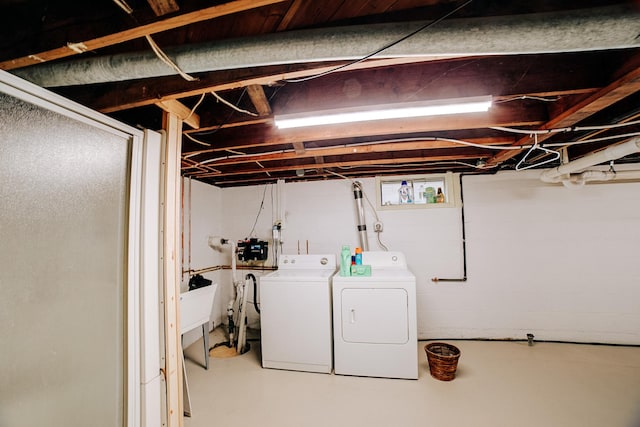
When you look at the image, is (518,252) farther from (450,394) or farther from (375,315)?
(375,315)

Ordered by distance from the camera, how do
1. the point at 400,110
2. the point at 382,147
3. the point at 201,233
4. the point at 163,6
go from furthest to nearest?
the point at 201,233
the point at 382,147
the point at 400,110
the point at 163,6

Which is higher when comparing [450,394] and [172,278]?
[172,278]

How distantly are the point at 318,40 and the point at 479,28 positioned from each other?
56 cm

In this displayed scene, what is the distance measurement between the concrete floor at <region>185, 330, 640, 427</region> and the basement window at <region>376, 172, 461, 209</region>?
6.04 feet

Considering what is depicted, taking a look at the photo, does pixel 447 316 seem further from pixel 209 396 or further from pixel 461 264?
pixel 209 396

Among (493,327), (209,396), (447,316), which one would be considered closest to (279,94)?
(209,396)

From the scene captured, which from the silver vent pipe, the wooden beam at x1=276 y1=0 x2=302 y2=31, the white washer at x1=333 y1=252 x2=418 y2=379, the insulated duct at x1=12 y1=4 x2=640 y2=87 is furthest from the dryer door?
the wooden beam at x1=276 y1=0 x2=302 y2=31

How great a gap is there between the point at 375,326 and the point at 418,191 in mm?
1922

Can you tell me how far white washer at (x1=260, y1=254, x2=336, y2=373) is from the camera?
8.63 ft

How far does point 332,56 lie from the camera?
0.96 m

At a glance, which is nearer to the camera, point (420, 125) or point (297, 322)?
point (420, 125)

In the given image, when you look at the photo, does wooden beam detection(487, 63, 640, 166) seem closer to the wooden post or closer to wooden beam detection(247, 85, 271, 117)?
wooden beam detection(247, 85, 271, 117)

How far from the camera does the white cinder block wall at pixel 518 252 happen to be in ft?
9.96

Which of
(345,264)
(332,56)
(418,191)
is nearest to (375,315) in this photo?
(345,264)
